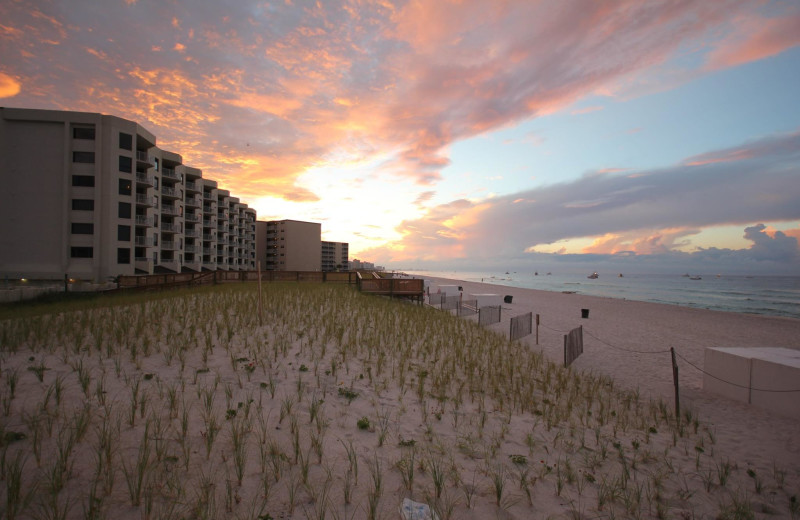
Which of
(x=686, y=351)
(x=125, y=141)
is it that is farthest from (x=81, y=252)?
(x=686, y=351)

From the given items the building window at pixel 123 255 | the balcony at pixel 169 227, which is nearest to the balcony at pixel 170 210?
the balcony at pixel 169 227

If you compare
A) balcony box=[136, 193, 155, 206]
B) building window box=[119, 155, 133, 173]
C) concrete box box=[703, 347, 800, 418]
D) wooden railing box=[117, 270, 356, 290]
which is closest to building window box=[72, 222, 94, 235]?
balcony box=[136, 193, 155, 206]

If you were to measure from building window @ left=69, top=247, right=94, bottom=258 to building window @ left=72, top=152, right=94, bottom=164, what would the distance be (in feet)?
31.8

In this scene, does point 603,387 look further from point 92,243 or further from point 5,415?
point 92,243

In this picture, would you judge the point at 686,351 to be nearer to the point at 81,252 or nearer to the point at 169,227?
the point at 81,252

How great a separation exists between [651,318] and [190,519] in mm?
35707

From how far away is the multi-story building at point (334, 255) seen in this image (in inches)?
5787

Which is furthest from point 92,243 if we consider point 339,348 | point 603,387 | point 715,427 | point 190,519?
point 715,427

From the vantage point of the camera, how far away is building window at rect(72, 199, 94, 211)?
36.7 metres

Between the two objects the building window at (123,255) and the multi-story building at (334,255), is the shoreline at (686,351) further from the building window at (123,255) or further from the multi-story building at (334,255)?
the multi-story building at (334,255)

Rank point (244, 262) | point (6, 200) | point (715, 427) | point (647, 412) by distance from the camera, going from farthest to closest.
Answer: point (244, 262) < point (6, 200) < point (647, 412) < point (715, 427)

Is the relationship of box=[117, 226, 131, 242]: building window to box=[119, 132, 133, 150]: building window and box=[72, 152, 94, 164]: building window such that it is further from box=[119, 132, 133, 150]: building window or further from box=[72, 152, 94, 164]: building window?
box=[119, 132, 133, 150]: building window

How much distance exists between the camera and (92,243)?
36.8 m

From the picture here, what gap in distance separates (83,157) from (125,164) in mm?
3606
